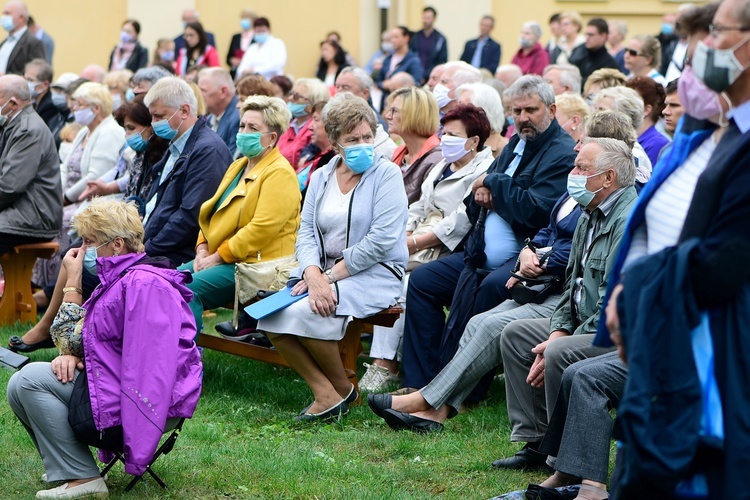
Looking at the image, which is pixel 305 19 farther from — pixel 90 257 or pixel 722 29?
pixel 722 29

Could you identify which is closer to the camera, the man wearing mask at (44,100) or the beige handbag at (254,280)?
the beige handbag at (254,280)

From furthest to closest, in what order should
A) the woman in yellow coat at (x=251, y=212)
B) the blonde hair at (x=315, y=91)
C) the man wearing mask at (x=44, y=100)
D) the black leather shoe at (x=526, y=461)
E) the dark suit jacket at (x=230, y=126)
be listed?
the man wearing mask at (x=44, y=100) → the dark suit jacket at (x=230, y=126) → the blonde hair at (x=315, y=91) → the woman in yellow coat at (x=251, y=212) → the black leather shoe at (x=526, y=461)

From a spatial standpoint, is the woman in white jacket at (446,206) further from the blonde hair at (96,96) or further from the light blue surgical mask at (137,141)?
the blonde hair at (96,96)

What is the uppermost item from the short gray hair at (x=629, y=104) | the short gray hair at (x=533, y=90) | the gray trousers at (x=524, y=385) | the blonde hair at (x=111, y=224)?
the short gray hair at (x=533, y=90)

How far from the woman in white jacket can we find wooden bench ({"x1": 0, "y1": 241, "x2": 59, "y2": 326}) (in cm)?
301

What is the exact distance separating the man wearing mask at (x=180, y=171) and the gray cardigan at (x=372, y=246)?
1265 millimetres

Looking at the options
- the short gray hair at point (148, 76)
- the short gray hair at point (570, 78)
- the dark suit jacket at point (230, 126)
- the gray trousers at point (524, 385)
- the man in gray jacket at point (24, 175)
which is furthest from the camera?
the short gray hair at point (148, 76)

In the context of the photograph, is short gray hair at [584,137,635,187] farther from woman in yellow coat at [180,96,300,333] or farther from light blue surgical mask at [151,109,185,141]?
light blue surgical mask at [151,109,185,141]

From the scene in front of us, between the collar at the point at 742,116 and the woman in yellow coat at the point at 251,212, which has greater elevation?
the collar at the point at 742,116

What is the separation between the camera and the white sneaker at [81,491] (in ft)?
14.7

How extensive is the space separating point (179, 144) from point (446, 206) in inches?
79.1

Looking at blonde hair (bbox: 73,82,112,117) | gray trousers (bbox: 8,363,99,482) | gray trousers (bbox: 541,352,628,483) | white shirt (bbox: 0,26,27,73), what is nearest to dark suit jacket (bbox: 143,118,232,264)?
blonde hair (bbox: 73,82,112,117)

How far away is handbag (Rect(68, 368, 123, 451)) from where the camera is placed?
430cm

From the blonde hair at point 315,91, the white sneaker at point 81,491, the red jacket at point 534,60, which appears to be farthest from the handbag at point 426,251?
the red jacket at point 534,60
